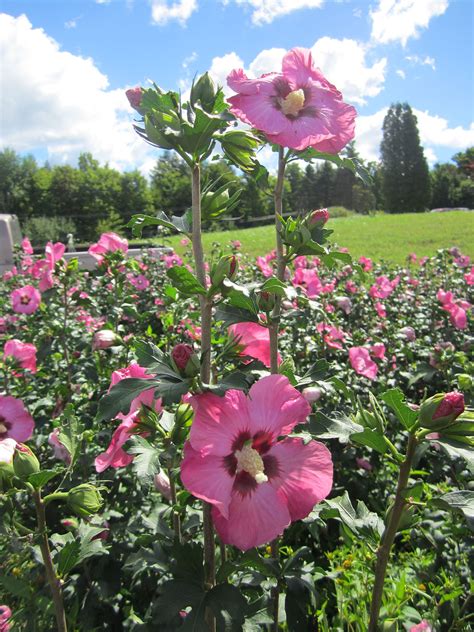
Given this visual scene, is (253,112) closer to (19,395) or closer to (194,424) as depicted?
(194,424)

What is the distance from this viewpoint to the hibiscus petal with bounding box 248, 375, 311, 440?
80cm

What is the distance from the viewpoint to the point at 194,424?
764 millimetres

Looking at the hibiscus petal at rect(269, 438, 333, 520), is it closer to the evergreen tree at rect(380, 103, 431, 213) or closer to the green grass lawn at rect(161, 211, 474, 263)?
the green grass lawn at rect(161, 211, 474, 263)

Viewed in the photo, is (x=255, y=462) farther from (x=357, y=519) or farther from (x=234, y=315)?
(x=357, y=519)

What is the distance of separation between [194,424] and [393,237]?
50.6 ft

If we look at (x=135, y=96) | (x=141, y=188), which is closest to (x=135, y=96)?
(x=135, y=96)

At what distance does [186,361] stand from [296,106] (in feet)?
1.81

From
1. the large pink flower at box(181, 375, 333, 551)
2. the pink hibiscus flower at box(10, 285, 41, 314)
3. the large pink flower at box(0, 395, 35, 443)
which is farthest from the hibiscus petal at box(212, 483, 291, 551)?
the pink hibiscus flower at box(10, 285, 41, 314)

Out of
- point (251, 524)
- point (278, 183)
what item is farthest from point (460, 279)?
point (251, 524)

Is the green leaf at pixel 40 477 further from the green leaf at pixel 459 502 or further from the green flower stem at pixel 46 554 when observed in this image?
the green leaf at pixel 459 502

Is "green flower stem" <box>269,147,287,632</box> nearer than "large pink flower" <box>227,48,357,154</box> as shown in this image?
No

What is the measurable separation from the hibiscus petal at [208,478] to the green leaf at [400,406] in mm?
302

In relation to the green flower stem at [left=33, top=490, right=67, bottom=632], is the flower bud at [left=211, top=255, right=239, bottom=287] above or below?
above

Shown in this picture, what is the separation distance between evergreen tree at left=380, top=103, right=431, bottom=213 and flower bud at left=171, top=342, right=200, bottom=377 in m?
52.1
